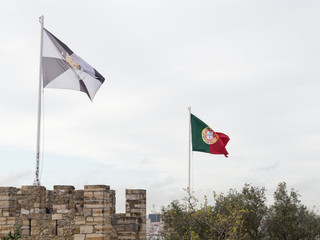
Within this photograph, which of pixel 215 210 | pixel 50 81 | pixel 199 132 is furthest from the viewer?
pixel 215 210

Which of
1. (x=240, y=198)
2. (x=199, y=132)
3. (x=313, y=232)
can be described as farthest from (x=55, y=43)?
(x=313, y=232)

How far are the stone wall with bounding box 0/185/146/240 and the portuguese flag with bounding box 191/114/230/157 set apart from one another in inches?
533

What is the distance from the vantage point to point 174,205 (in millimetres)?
39719

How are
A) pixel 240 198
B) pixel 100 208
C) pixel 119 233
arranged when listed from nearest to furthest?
pixel 100 208, pixel 119 233, pixel 240 198

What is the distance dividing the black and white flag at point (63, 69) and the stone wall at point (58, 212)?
17.6 ft

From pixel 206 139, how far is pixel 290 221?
13.2 meters

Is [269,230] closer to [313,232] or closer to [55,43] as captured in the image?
[313,232]

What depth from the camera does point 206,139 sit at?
3081 centimetres

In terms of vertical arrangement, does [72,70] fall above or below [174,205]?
above

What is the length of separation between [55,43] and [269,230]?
25.0m

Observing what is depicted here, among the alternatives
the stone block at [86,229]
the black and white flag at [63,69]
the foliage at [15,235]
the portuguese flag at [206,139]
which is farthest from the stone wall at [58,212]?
the portuguese flag at [206,139]

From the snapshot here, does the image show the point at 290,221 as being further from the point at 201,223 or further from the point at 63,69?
the point at 63,69

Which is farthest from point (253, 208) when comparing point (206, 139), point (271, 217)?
point (206, 139)

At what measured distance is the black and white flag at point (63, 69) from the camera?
21422 mm
